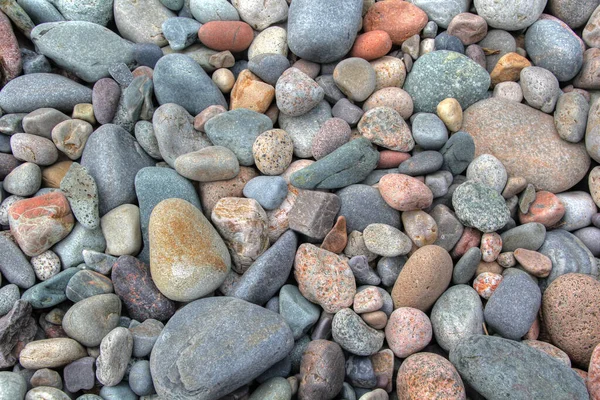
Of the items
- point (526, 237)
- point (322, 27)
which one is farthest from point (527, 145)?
point (322, 27)

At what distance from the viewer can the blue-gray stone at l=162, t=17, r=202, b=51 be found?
9.92 ft

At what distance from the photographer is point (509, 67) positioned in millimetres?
2988

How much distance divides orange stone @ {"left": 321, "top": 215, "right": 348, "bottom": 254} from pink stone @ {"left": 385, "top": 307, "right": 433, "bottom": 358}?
1.60ft

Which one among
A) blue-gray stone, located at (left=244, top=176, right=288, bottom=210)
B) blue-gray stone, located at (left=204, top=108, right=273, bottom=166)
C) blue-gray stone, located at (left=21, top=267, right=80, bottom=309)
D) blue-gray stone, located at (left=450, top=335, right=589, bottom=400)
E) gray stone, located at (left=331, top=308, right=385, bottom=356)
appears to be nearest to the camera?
blue-gray stone, located at (left=450, top=335, right=589, bottom=400)

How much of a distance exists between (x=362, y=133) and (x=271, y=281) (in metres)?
1.08

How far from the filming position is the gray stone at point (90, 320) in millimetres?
2244

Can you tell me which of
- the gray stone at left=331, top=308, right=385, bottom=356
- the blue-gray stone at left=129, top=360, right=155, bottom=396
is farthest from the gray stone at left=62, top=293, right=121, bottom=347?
the gray stone at left=331, top=308, right=385, bottom=356

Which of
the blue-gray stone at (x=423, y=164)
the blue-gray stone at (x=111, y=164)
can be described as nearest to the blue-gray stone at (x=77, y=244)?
the blue-gray stone at (x=111, y=164)

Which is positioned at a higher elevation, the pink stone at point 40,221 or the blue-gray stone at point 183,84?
the blue-gray stone at point 183,84

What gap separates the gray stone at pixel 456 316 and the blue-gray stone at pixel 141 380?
4.93 ft

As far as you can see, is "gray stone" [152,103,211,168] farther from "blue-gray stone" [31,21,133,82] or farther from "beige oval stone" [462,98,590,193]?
"beige oval stone" [462,98,590,193]

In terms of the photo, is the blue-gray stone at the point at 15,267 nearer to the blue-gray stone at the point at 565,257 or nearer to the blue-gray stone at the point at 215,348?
the blue-gray stone at the point at 215,348

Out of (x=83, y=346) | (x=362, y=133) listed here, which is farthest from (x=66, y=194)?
(x=362, y=133)

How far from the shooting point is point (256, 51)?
3.07 m
